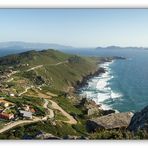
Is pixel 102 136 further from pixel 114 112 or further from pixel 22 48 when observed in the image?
pixel 22 48

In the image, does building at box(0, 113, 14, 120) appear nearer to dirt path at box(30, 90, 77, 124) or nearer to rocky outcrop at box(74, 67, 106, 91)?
dirt path at box(30, 90, 77, 124)

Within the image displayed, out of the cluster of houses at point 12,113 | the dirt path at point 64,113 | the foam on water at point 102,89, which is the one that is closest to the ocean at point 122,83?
the foam on water at point 102,89

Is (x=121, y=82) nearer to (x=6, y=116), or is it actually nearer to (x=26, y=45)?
(x=26, y=45)

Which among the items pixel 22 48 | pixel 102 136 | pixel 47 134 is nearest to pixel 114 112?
pixel 102 136

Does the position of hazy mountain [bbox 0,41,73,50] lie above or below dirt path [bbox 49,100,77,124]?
above

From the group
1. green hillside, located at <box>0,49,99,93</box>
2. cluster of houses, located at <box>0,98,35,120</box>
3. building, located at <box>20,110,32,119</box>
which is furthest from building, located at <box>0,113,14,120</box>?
green hillside, located at <box>0,49,99,93</box>

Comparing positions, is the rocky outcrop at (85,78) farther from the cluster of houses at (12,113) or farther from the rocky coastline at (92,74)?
the cluster of houses at (12,113)
